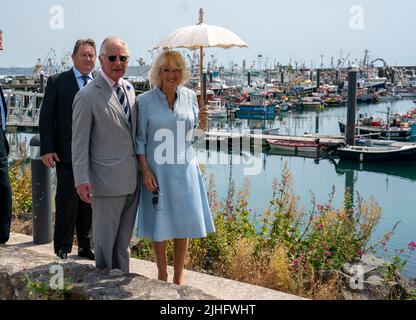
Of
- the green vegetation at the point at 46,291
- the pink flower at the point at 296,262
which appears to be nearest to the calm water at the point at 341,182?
the pink flower at the point at 296,262

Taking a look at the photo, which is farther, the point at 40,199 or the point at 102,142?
the point at 40,199

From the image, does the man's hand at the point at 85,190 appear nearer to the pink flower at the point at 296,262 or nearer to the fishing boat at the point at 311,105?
the pink flower at the point at 296,262

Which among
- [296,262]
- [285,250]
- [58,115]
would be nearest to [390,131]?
[285,250]

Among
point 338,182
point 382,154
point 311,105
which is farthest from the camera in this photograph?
point 311,105

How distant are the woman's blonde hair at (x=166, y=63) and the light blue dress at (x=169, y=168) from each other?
8cm

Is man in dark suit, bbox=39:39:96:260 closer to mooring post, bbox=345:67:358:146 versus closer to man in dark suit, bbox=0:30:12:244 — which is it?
man in dark suit, bbox=0:30:12:244

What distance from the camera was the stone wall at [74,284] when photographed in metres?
2.62

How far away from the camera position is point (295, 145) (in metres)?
30.5

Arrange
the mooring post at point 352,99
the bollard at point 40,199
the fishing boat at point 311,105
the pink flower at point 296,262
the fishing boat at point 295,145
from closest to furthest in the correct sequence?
the pink flower at point 296,262
the bollard at point 40,199
the mooring post at point 352,99
the fishing boat at point 295,145
the fishing boat at point 311,105

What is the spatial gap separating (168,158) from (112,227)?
53cm

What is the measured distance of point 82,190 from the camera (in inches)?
115

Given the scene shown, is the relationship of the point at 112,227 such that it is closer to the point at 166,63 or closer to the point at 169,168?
the point at 169,168

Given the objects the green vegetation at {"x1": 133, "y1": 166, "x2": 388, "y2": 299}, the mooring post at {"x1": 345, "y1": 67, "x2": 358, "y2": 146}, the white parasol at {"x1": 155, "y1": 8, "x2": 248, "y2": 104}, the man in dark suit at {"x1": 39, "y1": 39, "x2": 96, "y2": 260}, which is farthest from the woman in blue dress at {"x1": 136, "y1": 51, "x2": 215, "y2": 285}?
the mooring post at {"x1": 345, "y1": 67, "x2": 358, "y2": 146}
